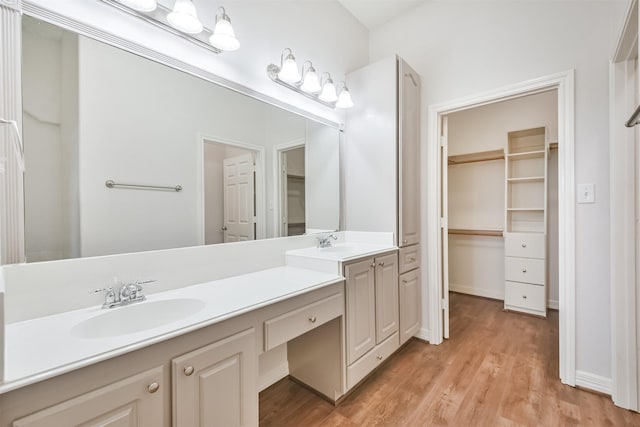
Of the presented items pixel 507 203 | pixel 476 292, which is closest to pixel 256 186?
pixel 507 203

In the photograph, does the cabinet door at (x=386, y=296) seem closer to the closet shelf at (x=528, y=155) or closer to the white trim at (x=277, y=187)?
the white trim at (x=277, y=187)

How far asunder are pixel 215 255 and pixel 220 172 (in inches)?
18.3

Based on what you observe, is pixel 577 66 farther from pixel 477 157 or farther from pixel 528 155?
pixel 477 157

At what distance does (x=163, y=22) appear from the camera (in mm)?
1268

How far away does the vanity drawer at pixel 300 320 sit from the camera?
1166 mm

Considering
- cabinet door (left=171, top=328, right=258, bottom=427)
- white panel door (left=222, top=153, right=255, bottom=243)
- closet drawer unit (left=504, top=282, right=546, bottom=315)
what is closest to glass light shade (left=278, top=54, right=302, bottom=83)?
white panel door (left=222, top=153, right=255, bottom=243)

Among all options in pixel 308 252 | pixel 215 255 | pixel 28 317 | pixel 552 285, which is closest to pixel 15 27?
pixel 28 317

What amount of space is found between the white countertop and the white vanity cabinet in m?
0.31

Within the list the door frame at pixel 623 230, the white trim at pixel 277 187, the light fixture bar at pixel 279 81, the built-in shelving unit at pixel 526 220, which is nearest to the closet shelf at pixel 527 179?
the built-in shelving unit at pixel 526 220

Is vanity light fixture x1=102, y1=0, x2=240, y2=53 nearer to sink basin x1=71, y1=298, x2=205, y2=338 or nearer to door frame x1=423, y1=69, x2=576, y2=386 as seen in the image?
sink basin x1=71, y1=298, x2=205, y2=338

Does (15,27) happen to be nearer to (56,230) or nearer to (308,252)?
(56,230)

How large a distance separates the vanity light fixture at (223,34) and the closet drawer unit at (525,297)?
3.46 meters

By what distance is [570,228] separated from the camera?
177 cm

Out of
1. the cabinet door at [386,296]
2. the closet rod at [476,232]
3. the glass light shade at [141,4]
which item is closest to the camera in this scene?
the glass light shade at [141,4]
